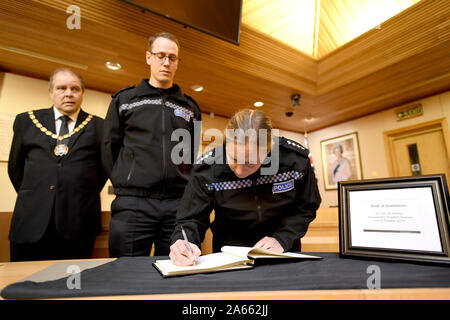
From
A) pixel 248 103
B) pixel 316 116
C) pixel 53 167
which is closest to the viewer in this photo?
pixel 53 167

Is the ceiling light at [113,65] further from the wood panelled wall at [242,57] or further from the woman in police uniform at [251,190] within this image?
the woman in police uniform at [251,190]

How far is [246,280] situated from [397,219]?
53 centimetres

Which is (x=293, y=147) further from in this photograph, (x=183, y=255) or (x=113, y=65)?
(x=113, y=65)

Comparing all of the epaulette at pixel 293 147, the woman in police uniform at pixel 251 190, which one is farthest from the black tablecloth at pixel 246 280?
the epaulette at pixel 293 147

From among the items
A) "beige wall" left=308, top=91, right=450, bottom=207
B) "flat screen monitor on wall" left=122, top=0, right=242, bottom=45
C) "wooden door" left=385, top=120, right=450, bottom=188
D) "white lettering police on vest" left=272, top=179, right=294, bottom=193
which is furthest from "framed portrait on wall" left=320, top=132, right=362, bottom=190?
"white lettering police on vest" left=272, top=179, right=294, bottom=193

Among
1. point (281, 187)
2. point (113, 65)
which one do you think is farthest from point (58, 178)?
point (113, 65)

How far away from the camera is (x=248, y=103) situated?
4.21 meters

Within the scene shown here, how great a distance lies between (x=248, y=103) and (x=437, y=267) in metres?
3.73

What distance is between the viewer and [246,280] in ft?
2.05

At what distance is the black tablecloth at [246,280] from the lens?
552 mm

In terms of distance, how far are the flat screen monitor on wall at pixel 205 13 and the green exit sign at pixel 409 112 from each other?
346 cm
